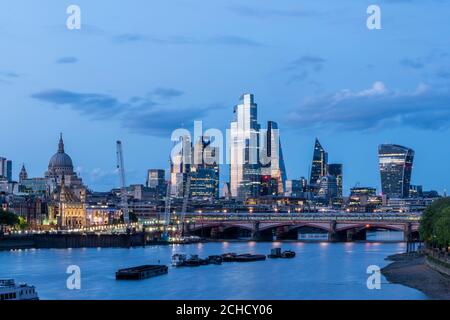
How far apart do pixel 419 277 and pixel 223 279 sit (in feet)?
35.5

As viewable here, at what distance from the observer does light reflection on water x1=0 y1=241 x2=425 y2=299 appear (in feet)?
122

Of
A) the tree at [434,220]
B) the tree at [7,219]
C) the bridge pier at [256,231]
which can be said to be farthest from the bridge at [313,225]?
the tree at [434,220]

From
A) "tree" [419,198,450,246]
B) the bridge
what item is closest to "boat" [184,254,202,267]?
"tree" [419,198,450,246]

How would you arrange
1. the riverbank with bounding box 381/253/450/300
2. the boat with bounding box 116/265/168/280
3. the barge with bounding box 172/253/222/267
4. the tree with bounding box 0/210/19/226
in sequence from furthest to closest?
the tree with bounding box 0/210/19/226 < the barge with bounding box 172/253/222/267 < the boat with bounding box 116/265/168/280 < the riverbank with bounding box 381/253/450/300

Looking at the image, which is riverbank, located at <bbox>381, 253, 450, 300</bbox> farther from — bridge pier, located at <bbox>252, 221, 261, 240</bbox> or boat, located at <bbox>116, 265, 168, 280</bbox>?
bridge pier, located at <bbox>252, 221, 261, 240</bbox>

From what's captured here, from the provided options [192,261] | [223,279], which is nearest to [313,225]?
[192,261]

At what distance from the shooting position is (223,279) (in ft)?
152

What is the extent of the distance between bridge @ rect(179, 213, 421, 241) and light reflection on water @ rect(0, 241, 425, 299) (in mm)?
28264

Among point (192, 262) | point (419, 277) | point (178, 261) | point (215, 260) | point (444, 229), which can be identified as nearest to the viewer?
point (444, 229)

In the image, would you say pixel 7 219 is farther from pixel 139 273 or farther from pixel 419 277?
pixel 419 277
